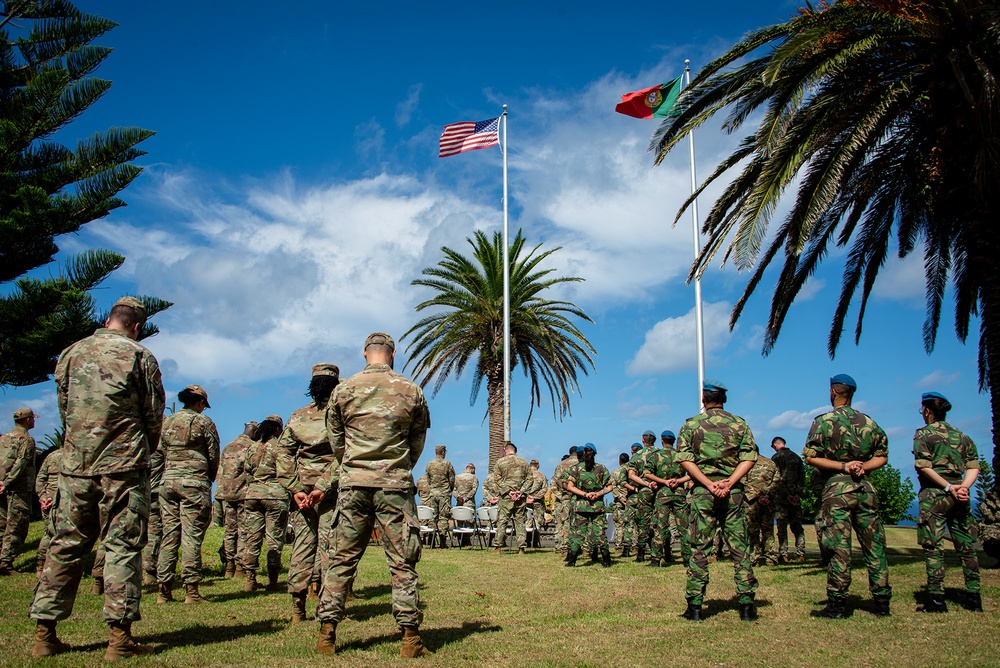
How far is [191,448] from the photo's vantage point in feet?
27.2

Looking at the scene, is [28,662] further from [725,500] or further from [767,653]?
[725,500]

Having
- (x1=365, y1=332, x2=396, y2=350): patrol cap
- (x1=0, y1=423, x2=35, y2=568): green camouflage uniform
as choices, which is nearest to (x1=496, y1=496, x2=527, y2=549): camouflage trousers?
(x1=0, y1=423, x2=35, y2=568): green camouflage uniform

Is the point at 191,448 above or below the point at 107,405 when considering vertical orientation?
below

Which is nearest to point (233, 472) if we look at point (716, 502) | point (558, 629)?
point (558, 629)

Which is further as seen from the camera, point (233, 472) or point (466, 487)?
point (466, 487)

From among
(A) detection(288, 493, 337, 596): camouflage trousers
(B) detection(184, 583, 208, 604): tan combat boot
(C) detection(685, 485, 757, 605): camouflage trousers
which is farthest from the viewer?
(B) detection(184, 583, 208, 604): tan combat boot

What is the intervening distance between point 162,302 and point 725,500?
49.5 ft

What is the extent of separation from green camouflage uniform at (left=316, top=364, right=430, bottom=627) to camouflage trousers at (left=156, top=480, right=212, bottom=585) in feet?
11.2

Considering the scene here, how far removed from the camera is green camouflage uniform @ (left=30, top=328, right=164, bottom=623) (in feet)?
16.8

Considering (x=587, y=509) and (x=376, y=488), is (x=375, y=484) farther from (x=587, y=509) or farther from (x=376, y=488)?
(x=587, y=509)

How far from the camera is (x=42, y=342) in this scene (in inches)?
668

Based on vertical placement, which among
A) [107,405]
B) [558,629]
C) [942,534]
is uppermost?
[107,405]

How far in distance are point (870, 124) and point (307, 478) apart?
900 centimetres

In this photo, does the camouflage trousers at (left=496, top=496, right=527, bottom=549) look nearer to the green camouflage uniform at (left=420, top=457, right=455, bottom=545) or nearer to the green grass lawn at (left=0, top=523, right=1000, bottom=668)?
the green camouflage uniform at (left=420, top=457, right=455, bottom=545)
